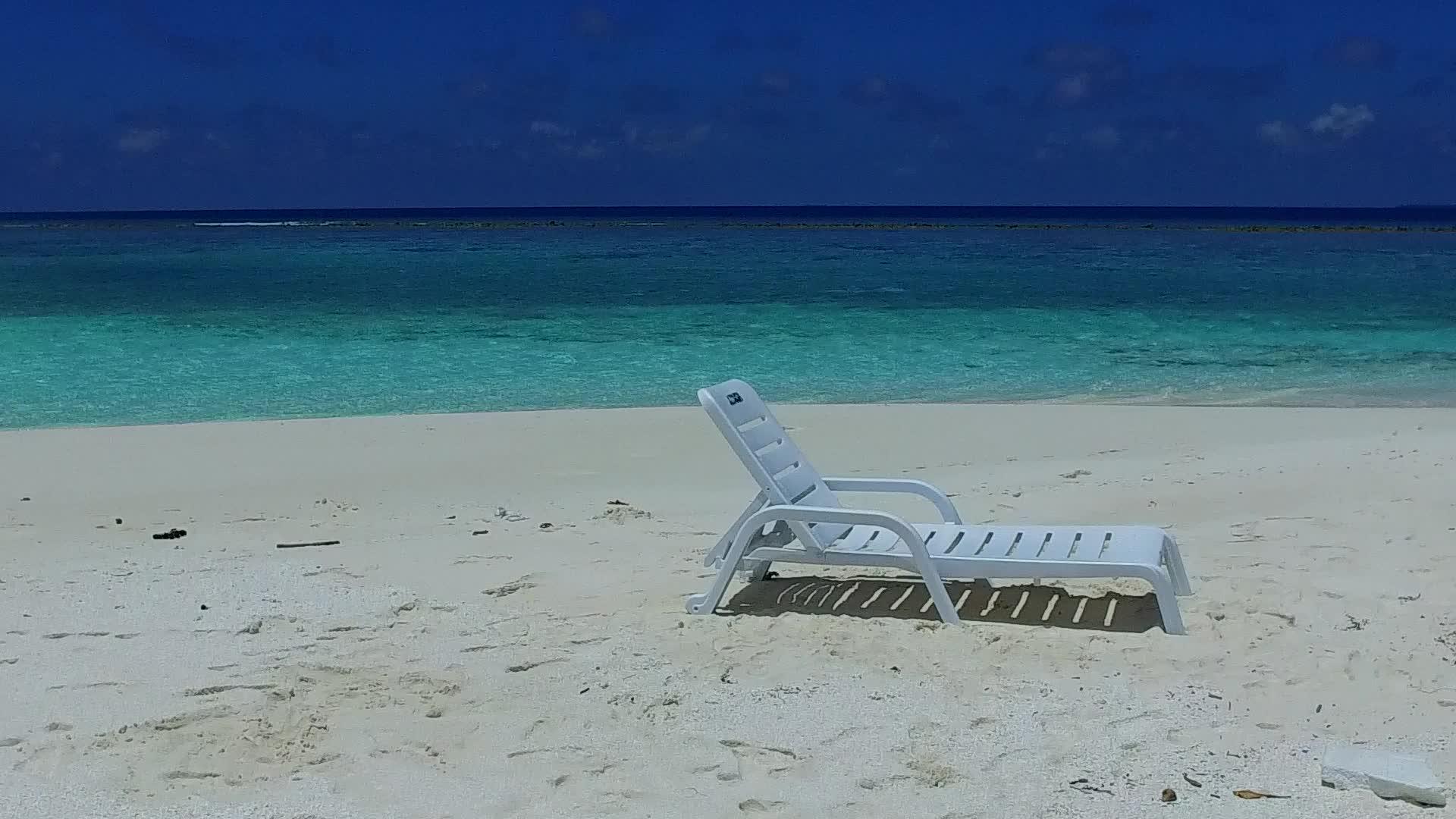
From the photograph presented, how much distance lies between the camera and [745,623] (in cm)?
495

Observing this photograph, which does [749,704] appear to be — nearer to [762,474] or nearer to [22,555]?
[762,474]

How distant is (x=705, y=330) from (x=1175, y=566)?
1530cm

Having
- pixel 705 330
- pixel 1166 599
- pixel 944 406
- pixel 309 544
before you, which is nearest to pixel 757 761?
pixel 1166 599

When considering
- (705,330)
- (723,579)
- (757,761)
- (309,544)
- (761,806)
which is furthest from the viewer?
(705,330)

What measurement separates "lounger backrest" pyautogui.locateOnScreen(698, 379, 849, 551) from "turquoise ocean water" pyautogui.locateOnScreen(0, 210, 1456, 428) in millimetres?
7517

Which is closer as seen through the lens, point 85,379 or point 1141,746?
point 1141,746

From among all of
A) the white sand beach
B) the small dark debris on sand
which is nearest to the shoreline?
the white sand beach

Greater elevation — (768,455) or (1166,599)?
(768,455)

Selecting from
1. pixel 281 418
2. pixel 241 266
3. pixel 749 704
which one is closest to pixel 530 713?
pixel 749 704

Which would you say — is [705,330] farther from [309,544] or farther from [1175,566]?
[1175,566]

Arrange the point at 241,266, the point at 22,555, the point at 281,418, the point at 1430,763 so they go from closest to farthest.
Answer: the point at 1430,763 < the point at 22,555 < the point at 281,418 < the point at 241,266

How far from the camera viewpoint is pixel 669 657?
4559 millimetres

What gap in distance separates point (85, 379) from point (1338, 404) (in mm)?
12784

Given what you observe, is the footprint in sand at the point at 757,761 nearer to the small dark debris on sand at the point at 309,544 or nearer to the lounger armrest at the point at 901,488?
the lounger armrest at the point at 901,488
